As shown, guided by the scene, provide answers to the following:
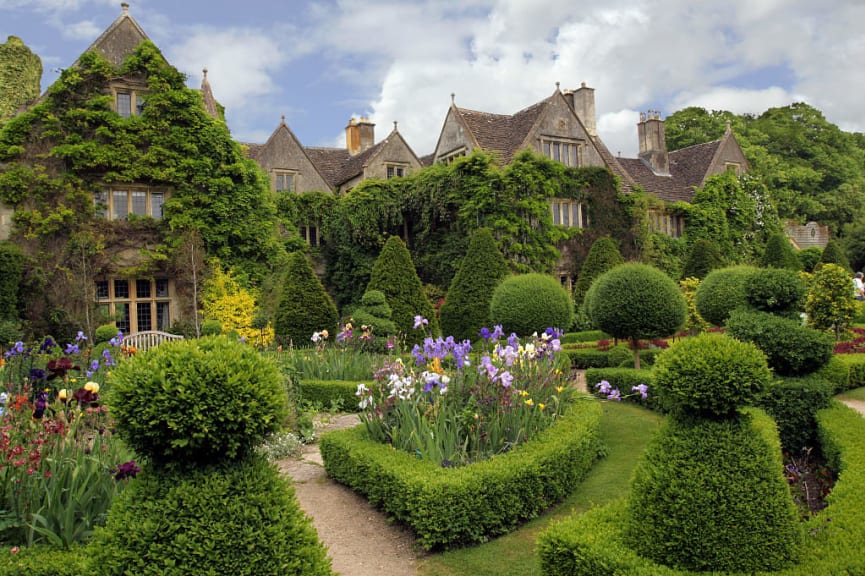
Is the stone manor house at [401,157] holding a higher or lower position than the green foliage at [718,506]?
higher

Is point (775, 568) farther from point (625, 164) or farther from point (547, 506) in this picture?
point (625, 164)

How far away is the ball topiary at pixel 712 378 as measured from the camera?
3.48m

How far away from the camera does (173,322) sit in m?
19.1

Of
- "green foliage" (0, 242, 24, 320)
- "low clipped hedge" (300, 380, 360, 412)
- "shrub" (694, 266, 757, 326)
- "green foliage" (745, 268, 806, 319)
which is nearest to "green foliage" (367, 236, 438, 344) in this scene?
"low clipped hedge" (300, 380, 360, 412)

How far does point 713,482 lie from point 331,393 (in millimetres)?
7597

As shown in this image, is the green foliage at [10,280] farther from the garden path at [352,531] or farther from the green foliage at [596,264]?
the green foliage at [596,264]

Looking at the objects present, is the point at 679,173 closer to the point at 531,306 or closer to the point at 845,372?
A: the point at 531,306

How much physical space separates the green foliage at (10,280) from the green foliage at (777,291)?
17336 millimetres

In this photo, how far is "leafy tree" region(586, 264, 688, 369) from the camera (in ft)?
38.5

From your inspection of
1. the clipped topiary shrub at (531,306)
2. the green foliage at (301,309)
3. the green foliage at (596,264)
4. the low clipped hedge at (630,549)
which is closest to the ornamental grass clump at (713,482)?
the low clipped hedge at (630,549)

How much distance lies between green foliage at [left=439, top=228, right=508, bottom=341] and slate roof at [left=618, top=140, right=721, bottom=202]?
45.9 ft

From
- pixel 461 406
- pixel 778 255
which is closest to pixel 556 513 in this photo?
pixel 461 406

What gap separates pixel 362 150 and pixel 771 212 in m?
20.7

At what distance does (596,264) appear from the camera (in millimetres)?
22375
